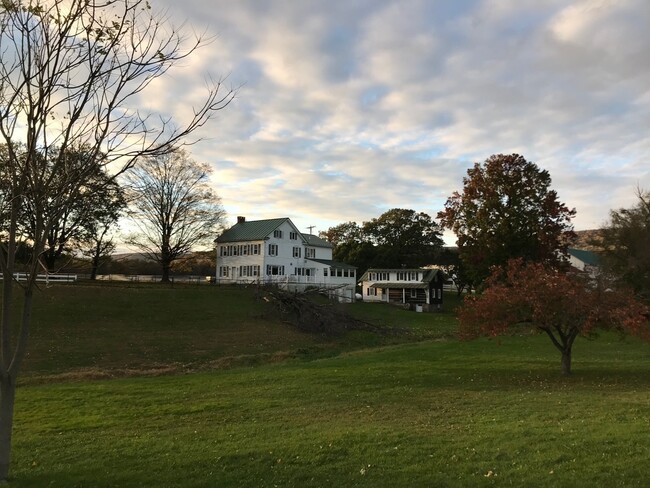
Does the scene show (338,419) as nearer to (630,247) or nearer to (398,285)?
(630,247)

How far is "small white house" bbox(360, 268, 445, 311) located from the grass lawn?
3783cm

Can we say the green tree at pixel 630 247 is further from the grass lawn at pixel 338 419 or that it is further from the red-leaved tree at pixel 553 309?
the red-leaved tree at pixel 553 309

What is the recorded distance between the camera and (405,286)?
6253 centimetres

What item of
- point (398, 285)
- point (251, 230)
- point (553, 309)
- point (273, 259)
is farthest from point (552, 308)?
point (398, 285)

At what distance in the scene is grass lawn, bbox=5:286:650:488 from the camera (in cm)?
641

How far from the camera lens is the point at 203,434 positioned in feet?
29.2

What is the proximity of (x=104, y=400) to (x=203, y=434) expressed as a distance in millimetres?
5214

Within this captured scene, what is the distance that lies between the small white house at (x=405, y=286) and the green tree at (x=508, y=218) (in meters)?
21.7

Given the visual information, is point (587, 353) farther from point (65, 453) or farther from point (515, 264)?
point (65, 453)

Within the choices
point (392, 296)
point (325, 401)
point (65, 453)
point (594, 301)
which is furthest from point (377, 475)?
point (392, 296)

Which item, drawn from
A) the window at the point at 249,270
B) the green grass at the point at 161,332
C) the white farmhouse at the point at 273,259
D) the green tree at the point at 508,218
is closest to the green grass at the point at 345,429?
the green grass at the point at 161,332

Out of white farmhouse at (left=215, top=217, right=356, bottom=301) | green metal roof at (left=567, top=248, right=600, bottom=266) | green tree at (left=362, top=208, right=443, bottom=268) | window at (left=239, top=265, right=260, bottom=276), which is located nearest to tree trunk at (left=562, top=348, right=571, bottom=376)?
white farmhouse at (left=215, top=217, right=356, bottom=301)

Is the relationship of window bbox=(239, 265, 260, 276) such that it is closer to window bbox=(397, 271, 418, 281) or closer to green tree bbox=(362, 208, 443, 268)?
window bbox=(397, 271, 418, 281)

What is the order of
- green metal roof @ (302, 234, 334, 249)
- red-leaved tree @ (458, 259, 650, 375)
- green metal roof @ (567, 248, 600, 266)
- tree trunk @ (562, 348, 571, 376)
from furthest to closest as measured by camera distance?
green metal roof @ (567, 248, 600, 266) < green metal roof @ (302, 234, 334, 249) < tree trunk @ (562, 348, 571, 376) < red-leaved tree @ (458, 259, 650, 375)
